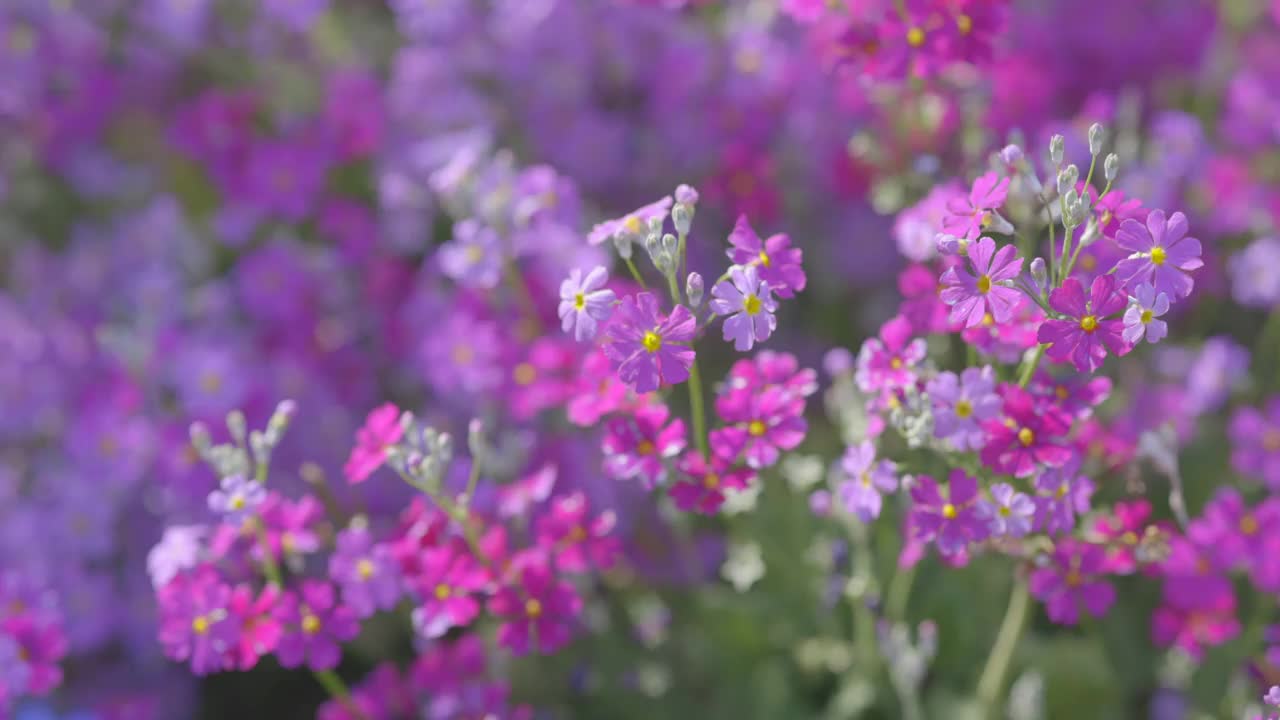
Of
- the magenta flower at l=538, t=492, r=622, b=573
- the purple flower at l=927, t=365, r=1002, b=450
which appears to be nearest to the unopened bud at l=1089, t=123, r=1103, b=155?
the purple flower at l=927, t=365, r=1002, b=450

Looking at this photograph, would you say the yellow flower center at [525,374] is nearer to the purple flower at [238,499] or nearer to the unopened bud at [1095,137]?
the purple flower at [238,499]

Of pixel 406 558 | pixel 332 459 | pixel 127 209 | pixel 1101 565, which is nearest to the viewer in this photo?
pixel 1101 565

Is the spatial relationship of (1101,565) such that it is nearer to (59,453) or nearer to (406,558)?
(406,558)

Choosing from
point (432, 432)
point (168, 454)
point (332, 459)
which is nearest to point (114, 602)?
point (168, 454)

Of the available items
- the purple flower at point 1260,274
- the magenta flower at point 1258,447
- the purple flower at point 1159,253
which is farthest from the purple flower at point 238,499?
the purple flower at point 1260,274

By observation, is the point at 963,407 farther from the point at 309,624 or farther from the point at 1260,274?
the point at 1260,274

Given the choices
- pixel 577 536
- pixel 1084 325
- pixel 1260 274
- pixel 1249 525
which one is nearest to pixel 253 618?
pixel 577 536
